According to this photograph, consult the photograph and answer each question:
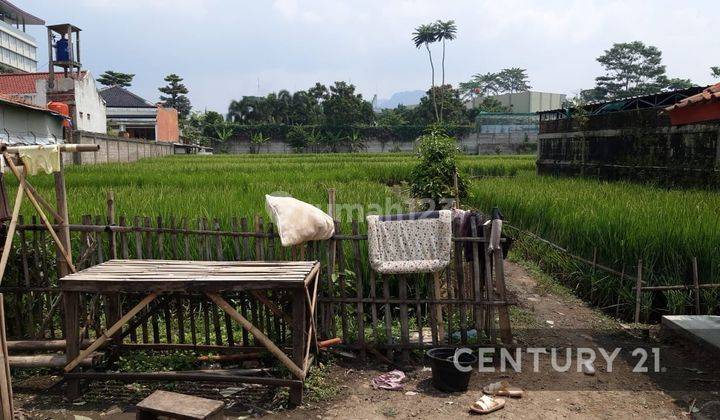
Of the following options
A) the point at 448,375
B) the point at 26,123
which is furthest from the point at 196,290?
the point at 26,123

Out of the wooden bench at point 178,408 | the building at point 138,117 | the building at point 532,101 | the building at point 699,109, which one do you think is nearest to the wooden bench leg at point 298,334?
the wooden bench at point 178,408

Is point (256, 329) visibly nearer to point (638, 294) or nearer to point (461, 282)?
point (461, 282)

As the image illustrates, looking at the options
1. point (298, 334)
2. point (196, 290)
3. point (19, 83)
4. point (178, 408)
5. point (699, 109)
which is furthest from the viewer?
point (19, 83)

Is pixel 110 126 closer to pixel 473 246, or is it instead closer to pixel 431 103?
pixel 431 103

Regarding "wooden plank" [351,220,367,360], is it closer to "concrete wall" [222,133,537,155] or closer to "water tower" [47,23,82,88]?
"water tower" [47,23,82,88]

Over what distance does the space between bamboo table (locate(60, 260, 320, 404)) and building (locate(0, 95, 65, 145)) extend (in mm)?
13912

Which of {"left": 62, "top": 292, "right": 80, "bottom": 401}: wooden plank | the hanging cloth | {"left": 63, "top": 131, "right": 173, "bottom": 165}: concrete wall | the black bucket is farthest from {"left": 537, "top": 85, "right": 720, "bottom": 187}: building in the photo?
{"left": 63, "top": 131, "right": 173, "bottom": 165}: concrete wall

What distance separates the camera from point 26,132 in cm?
1944

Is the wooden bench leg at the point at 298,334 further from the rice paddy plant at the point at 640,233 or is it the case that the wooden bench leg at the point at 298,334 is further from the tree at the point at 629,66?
the tree at the point at 629,66

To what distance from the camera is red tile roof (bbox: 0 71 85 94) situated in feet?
102

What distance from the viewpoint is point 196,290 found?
3.80 meters

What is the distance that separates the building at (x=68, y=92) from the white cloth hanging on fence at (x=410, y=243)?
26.9m

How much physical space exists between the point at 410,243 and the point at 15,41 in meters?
71.9

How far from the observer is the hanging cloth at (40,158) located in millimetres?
4324
